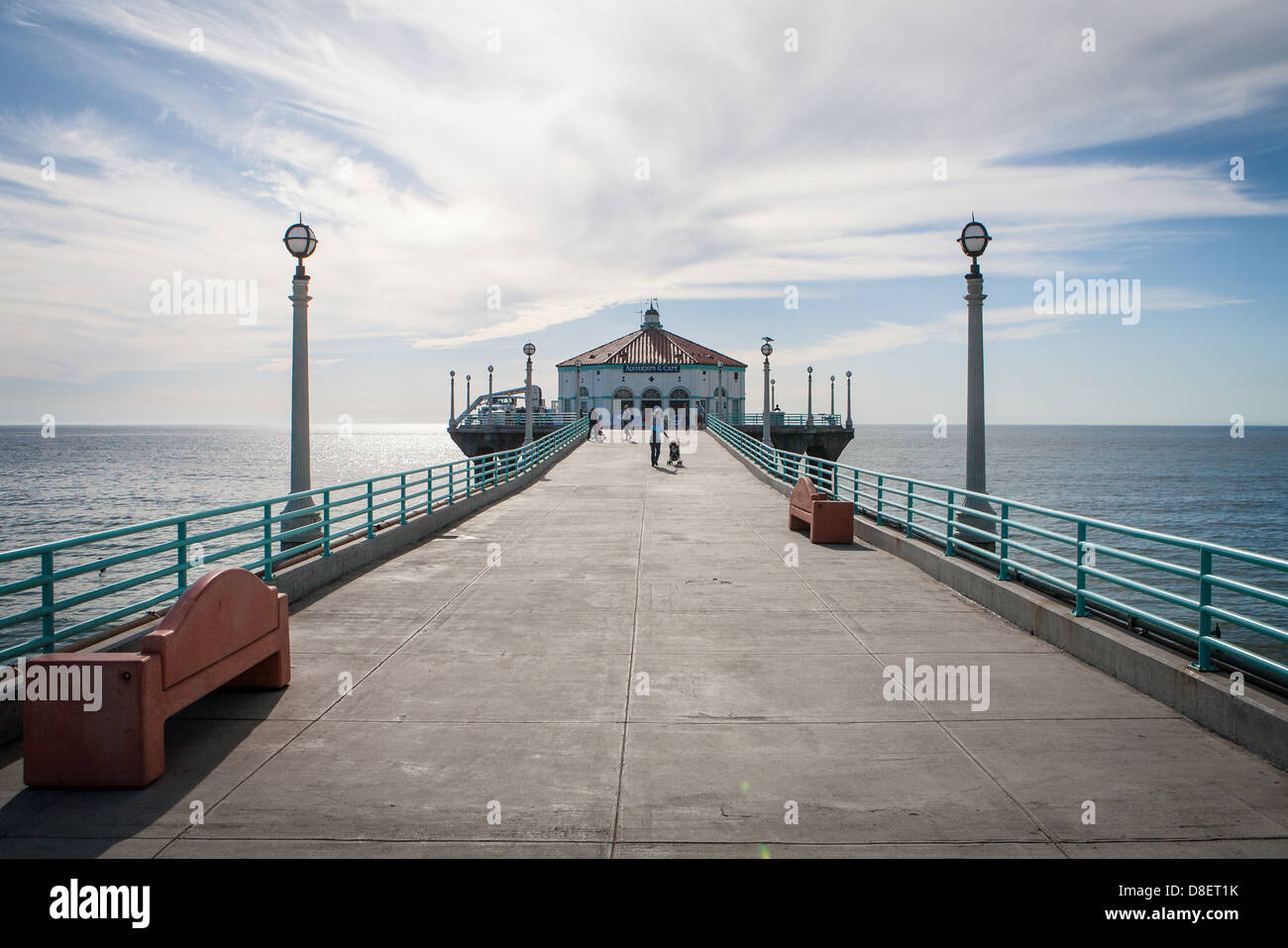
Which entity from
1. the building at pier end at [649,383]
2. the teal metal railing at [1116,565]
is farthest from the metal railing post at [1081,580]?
the building at pier end at [649,383]

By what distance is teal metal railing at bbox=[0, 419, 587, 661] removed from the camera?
654 centimetres

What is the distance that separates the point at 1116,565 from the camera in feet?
116

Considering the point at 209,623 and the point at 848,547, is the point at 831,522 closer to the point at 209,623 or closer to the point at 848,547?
the point at 848,547

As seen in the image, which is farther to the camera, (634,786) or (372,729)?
(372,729)

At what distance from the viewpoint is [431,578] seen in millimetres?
12172

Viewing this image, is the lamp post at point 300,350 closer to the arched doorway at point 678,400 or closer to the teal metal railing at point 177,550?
Result: the teal metal railing at point 177,550

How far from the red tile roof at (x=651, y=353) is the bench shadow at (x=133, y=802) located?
68517 millimetres

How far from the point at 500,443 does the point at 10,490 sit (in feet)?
136

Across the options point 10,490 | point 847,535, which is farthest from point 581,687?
point 10,490

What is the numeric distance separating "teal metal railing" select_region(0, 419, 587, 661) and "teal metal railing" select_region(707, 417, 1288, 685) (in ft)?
25.1
